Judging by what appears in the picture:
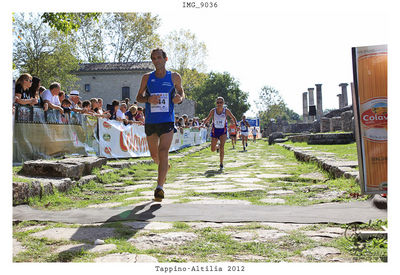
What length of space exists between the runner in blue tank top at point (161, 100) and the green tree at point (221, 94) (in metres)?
57.8

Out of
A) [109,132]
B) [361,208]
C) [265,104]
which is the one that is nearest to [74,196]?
[361,208]

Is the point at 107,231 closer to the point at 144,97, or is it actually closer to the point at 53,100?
the point at 144,97

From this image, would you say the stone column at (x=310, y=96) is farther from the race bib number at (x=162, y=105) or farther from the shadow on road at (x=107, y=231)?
the shadow on road at (x=107, y=231)

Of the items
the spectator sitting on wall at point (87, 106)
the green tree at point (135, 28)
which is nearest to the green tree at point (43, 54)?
the green tree at point (135, 28)

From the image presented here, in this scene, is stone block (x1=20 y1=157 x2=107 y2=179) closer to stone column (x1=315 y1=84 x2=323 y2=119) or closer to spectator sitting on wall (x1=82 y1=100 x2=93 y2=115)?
spectator sitting on wall (x1=82 y1=100 x2=93 y2=115)

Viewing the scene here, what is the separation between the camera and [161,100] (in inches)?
182

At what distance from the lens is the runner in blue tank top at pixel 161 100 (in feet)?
15.2

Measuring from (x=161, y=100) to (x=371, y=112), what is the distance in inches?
102

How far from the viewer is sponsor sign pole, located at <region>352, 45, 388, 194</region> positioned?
2.65 meters

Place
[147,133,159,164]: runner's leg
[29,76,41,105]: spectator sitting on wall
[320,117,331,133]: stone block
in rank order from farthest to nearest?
1. [320,117,331,133]: stone block
2. [29,76,41,105]: spectator sitting on wall
3. [147,133,159,164]: runner's leg

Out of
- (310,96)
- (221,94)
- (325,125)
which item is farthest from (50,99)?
(221,94)

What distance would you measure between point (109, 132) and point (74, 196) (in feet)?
15.2

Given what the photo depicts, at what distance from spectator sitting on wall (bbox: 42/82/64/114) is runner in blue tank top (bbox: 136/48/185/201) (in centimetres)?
317

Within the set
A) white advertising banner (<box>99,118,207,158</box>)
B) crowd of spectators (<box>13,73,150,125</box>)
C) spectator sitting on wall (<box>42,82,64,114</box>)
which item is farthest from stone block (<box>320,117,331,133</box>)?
spectator sitting on wall (<box>42,82,64,114</box>)
